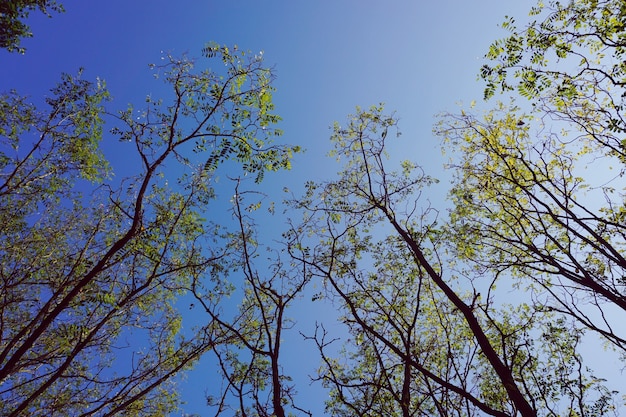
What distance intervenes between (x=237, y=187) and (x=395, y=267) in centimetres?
593

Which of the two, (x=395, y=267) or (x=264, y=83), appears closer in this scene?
(x=264, y=83)

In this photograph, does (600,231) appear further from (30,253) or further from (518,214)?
(30,253)

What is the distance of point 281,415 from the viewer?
4.02 metres

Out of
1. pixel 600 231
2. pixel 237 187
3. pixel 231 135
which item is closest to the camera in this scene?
pixel 237 187

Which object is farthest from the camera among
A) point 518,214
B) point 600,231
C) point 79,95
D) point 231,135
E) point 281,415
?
point 518,214

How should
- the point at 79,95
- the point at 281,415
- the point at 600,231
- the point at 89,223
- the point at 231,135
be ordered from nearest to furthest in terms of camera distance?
the point at 281,415, the point at 231,135, the point at 600,231, the point at 79,95, the point at 89,223

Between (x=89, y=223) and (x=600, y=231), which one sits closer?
(x=600, y=231)

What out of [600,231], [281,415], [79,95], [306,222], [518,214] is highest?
[79,95]

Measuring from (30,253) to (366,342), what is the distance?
31.9 ft

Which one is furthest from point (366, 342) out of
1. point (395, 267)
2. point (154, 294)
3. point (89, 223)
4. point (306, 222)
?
point (89, 223)

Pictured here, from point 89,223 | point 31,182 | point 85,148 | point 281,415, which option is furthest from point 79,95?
point 281,415

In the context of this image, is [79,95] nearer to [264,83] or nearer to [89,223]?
[89,223]

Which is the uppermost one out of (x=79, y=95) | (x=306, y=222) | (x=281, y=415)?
(x=79, y=95)

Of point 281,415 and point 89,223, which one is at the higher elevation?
point 89,223
